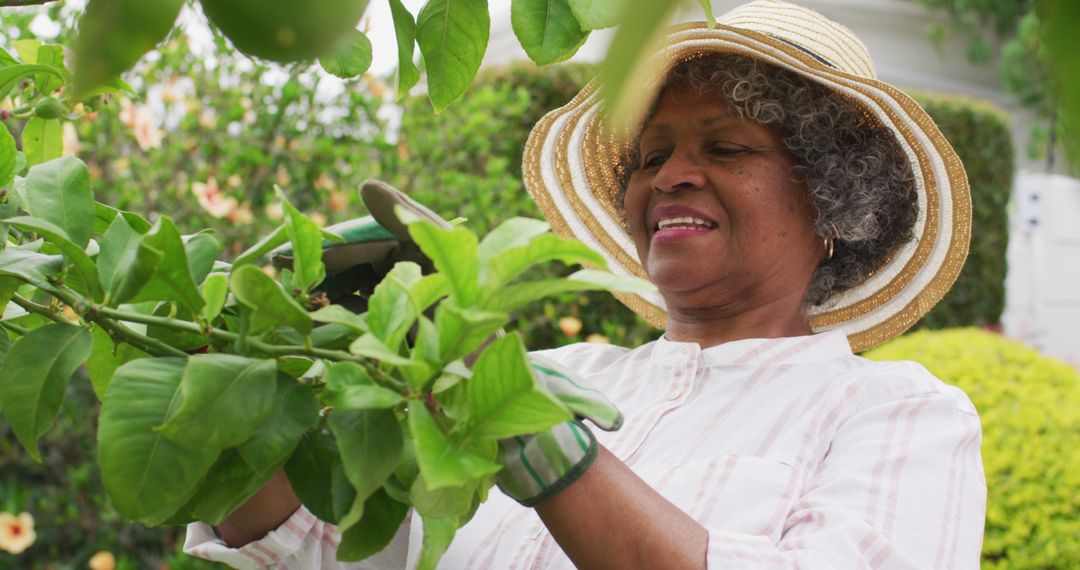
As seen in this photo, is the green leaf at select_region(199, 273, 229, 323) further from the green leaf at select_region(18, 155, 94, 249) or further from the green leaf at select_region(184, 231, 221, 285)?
the green leaf at select_region(18, 155, 94, 249)

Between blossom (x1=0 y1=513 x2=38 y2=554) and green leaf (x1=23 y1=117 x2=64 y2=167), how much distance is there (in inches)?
82.0

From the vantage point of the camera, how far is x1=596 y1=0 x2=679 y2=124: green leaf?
0.74 ft

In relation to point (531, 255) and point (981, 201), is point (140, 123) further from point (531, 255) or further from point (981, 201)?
point (981, 201)

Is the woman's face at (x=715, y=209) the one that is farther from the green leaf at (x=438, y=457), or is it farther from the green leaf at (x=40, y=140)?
the green leaf at (x=438, y=457)

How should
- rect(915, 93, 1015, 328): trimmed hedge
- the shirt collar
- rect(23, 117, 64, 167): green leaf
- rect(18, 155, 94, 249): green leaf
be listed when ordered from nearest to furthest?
rect(18, 155, 94, 249): green leaf < rect(23, 117, 64, 167): green leaf < the shirt collar < rect(915, 93, 1015, 328): trimmed hedge

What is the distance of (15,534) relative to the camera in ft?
9.77

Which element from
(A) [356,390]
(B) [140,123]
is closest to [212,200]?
(B) [140,123]

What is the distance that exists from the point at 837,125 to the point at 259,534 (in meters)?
1.25

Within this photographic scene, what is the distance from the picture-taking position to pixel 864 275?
7.23 feet

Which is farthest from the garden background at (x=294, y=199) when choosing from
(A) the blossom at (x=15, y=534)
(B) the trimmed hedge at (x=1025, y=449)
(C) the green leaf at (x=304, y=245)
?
(C) the green leaf at (x=304, y=245)

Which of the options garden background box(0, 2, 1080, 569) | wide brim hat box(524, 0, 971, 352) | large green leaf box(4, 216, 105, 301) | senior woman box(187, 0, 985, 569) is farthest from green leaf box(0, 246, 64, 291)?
garden background box(0, 2, 1080, 569)

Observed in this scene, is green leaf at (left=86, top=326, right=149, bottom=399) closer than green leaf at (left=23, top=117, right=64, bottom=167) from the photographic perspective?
Yes

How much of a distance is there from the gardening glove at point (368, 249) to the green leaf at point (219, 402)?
281mm

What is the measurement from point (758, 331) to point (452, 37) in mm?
1254
